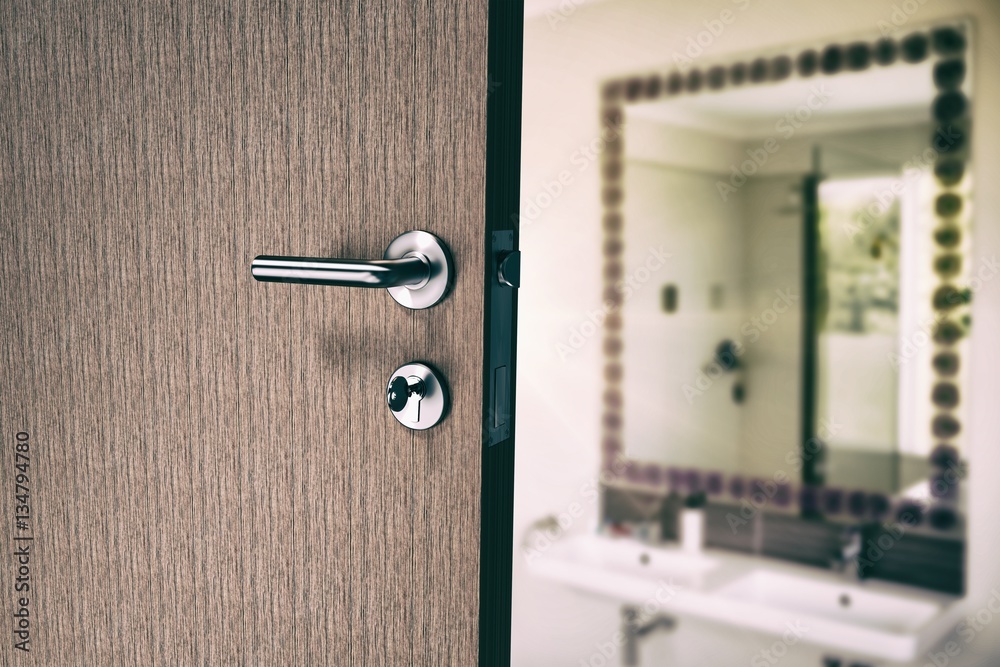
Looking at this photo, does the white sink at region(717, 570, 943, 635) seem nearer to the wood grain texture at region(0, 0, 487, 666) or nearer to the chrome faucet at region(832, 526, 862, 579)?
the chrome faucet at region(832, 526, 862, 579)

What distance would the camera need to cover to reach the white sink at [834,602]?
1494 millimetres

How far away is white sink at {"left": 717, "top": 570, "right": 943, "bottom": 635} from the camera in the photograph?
1.49m

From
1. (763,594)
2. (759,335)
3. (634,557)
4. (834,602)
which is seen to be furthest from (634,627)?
(759,335)

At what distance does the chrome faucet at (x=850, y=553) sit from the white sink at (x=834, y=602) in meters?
0.03

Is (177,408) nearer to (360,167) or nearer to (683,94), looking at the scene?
(360,167)

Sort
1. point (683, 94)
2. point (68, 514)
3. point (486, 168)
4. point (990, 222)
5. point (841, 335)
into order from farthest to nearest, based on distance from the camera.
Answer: point (683, 94), point (841, 335), point (990, 222), point (68, 514), point (486, 168)

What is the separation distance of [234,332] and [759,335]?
4.35 ft

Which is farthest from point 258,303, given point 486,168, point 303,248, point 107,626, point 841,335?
point 841,335

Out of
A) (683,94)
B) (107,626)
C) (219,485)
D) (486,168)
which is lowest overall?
(107,626)

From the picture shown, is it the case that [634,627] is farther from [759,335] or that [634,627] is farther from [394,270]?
[394,270]

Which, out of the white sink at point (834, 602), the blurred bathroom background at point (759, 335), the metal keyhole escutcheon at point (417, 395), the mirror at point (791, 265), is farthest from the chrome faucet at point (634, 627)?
the metal keyhole escutcheon at point (417, 395)

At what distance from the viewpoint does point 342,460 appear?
548 mm

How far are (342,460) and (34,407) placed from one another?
372mm

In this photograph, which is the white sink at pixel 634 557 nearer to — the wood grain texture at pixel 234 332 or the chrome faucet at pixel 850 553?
the chrome faucet at pixel 850 553
